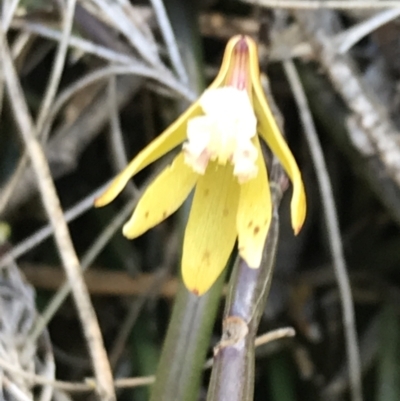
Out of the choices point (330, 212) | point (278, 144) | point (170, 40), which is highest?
point (170, 40)

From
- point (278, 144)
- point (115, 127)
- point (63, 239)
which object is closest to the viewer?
point (278, 144)

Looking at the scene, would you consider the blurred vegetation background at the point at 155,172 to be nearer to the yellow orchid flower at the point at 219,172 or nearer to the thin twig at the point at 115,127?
the thin twig at the point at 115,127

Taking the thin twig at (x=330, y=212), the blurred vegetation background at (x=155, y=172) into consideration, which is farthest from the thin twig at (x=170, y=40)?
the thin twig at (x=330, y=212)

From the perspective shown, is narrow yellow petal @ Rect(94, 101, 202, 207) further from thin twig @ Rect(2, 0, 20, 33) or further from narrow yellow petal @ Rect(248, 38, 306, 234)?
thin twig @ Rect(2, 0, 20, 33)

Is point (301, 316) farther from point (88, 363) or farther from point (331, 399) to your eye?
point (88, 363)

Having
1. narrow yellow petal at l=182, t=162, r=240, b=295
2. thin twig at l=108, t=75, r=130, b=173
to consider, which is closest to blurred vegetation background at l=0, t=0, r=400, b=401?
thin twig at l=108, t=75, r=130, b=173

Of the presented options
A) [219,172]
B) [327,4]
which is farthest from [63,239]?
[327,4]

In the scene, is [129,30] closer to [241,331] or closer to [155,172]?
[155,172]
